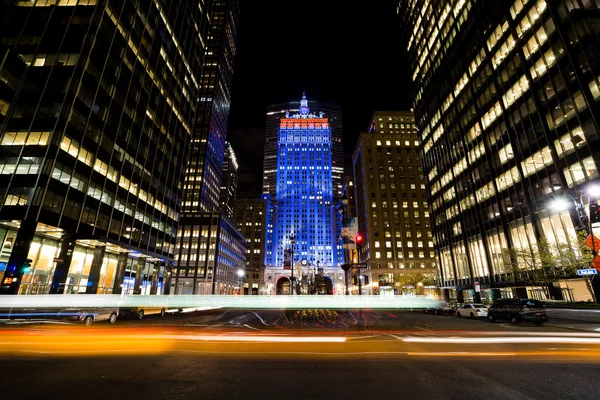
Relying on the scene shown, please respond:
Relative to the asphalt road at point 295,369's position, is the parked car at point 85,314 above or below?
above

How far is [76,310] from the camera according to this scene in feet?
67.4

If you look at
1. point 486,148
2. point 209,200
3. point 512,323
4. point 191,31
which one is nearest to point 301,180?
point 209,200

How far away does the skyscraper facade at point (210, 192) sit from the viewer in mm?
94000

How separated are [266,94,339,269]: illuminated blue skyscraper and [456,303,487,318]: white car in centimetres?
14387

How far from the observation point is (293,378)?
6.95 metres

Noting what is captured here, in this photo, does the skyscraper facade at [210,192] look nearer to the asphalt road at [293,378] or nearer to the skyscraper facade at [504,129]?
the skyscraper facade at [504,129]

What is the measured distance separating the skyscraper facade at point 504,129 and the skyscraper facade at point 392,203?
89.6ft

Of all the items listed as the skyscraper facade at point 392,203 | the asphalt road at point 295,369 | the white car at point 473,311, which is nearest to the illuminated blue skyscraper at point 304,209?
the skyscraper facade at point 392,203

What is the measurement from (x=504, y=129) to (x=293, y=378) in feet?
183

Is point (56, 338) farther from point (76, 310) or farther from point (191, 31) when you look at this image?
point (191, 31)

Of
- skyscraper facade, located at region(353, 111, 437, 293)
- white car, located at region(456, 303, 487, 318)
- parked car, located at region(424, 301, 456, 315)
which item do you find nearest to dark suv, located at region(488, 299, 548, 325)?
white car, located at region(456, 303, 487, 318)

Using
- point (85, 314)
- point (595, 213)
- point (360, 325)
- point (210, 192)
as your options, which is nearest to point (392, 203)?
point (210, 192)

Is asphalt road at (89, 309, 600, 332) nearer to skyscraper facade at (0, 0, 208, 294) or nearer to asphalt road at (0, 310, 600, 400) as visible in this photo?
asphalt road at (0, 310, 600, 400)

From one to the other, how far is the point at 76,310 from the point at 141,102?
4054 cm
